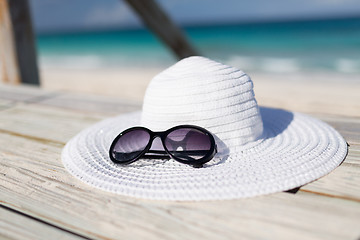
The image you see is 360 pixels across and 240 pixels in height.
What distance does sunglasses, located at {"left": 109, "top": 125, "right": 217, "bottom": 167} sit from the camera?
3.00 ft

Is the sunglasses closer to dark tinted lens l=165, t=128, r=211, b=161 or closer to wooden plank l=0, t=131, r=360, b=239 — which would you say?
dark tinted lens l=165, t=128, r=211, b=161

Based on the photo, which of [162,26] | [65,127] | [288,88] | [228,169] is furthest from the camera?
[288,88]

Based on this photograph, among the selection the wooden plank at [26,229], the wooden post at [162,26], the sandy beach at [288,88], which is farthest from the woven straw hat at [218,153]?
the sandy beach at [288,88]

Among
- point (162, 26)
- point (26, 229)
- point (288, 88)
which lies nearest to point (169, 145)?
point (26, 229)

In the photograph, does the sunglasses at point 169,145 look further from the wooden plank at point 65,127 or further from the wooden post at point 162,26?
the wooden post at point 162,26

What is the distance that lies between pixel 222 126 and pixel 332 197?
0.34 meters

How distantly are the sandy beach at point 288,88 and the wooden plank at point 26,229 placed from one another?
2.73 metres

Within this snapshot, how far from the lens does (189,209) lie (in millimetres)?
763

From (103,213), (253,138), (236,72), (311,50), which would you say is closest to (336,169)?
(253,138)

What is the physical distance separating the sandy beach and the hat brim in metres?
2.50

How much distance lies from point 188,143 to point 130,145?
181 millimetres

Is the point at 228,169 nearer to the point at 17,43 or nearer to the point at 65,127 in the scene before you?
the point at 65,127

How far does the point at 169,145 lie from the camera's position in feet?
3.08

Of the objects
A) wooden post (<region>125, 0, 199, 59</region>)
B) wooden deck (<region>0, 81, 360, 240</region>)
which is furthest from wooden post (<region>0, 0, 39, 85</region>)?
wooden deck (<region>0, 81, 360, 240</region>)
